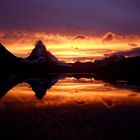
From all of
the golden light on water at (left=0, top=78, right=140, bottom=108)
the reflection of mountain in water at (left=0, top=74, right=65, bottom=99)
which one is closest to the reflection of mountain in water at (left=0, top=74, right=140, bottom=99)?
the reflection of mountain in water at (left=0, top=74, right=65, bottom=99)

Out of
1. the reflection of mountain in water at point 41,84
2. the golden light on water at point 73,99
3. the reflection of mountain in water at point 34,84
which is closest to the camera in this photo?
the golden light on water at point 73,99

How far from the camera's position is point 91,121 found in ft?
77.3

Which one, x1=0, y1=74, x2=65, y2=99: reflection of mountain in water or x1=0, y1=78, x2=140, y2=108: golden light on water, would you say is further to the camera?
x1=0, y1=74, x2=65, y2=99: reflection of mountain in water

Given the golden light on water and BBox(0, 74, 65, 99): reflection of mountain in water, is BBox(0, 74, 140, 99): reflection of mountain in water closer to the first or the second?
BBox(0, 74, 65, 99): reflection of mountain in water

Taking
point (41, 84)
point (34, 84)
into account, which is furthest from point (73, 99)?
point (41, 84)

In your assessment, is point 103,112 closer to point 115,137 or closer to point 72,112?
point 72,112

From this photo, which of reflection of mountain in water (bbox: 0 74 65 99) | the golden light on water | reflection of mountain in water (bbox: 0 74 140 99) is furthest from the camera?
reflection of mountain in water (bbox: 0 74 140 99)

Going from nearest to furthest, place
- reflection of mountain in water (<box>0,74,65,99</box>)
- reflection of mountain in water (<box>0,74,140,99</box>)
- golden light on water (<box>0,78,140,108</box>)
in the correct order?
golden light on water (<box>0,78,140,108</box>) → reflection of mountain in water (<box>0,74,65,99</box>) → reflection of mountain in water (<box>0,74,140,99</box>)

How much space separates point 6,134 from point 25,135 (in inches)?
40.1

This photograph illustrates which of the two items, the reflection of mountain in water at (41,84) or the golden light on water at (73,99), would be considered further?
the reflection of mountain in water at (41,84)

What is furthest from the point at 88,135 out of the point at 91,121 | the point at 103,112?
the point at 103,112

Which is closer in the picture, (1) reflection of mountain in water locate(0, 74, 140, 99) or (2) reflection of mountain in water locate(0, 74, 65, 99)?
(2) reflection of mountain in water locate(0, 74, 65, 99)

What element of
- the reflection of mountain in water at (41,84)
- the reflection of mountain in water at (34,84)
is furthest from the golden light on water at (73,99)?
the reflection of mountain in water at (41,84)

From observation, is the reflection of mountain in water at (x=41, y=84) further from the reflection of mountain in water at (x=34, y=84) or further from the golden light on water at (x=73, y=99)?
the golden light on water at (x=73, y=99)
